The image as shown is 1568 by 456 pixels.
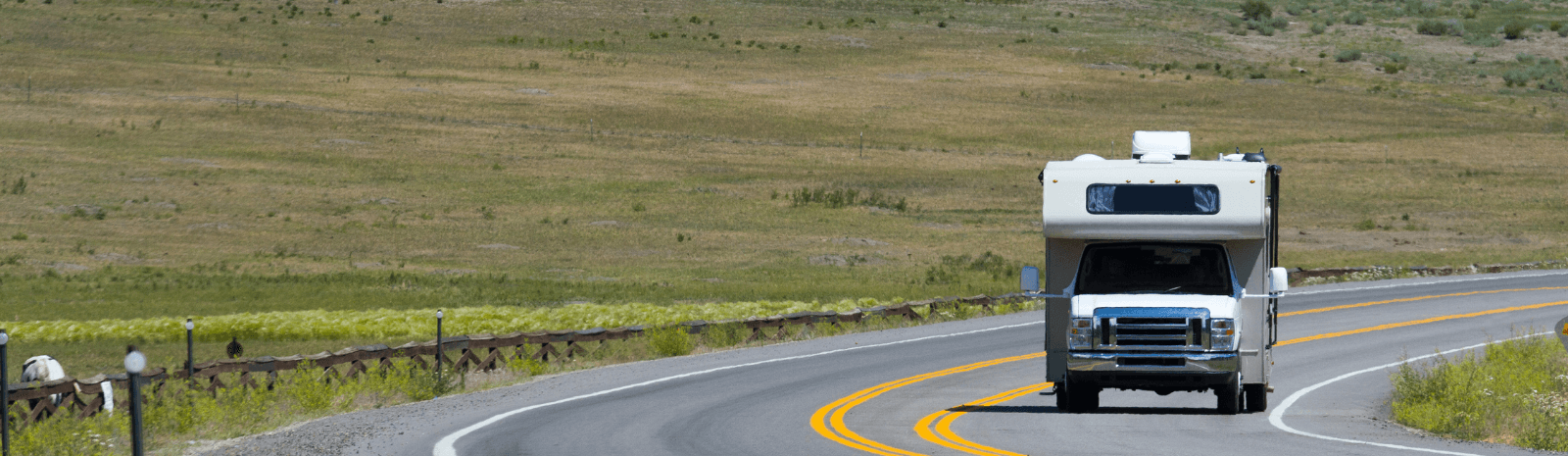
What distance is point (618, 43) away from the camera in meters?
102

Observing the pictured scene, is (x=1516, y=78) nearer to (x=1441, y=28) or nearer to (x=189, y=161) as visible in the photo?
(x=1441, y=28)

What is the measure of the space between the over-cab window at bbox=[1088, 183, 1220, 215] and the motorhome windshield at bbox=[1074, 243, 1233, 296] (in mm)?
914

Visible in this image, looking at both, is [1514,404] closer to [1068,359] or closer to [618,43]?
[1068,359]

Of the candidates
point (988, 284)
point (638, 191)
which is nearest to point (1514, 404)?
point (988, 284)

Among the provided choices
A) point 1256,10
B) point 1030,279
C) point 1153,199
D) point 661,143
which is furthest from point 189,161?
point 1256,10

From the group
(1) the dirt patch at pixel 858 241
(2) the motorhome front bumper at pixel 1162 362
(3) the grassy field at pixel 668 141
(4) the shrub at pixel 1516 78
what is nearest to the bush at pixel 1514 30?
(3) the grassy field at pixel 668 141

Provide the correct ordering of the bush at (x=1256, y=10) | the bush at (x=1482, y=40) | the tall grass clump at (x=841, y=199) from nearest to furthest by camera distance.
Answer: the tall grass clump at (x=841, y=199)
the bush at (x=1482, y=40)
the bush at (x=1256, y=10)

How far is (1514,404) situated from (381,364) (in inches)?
624

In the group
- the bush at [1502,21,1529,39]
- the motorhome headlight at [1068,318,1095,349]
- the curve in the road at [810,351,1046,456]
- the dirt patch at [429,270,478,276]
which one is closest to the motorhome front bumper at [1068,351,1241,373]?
the motorhome headlight at [1068,318,1095,349]

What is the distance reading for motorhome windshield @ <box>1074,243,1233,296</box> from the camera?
1862cm

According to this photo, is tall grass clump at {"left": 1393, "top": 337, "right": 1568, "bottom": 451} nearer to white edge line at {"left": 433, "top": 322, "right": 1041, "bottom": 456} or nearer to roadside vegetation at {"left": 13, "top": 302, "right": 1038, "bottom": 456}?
white edge line at {"left": 433, "top": 322, "right": 1041, "bottom": 456}

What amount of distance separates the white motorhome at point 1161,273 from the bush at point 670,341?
37.7ft

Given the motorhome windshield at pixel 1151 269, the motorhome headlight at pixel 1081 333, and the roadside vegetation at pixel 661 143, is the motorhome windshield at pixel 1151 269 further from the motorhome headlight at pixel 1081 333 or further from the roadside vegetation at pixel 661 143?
the roadside vegetation at pixel 661 143

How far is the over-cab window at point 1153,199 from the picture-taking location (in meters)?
17.9
